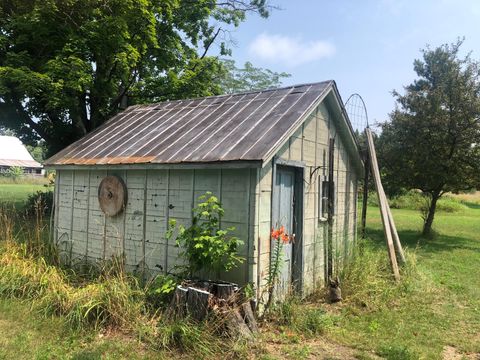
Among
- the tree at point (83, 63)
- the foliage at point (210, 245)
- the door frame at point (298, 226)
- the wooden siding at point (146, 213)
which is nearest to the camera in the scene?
the foliage at point (210, 245)

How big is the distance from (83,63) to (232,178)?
8512 mm

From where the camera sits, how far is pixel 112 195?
773 centimetres

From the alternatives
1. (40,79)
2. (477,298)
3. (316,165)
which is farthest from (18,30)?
(477,298)

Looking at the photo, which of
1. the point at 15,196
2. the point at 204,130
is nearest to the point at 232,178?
the point at 204,130

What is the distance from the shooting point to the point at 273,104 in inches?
298

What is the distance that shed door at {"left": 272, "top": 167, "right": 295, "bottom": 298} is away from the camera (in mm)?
6664

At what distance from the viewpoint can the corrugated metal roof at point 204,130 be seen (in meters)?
6.33

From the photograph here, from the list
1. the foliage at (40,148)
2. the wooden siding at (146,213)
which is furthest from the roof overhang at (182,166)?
the foliage at (40,148)

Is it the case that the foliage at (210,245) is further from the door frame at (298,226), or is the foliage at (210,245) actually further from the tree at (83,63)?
the tree at (83,63)

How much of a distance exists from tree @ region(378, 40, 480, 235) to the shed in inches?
319

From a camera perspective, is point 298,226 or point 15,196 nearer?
point 298,226

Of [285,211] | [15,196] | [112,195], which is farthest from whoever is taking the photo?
[15,196]

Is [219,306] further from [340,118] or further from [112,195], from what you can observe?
[340,118]

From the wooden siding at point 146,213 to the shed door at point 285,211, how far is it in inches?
28.3
